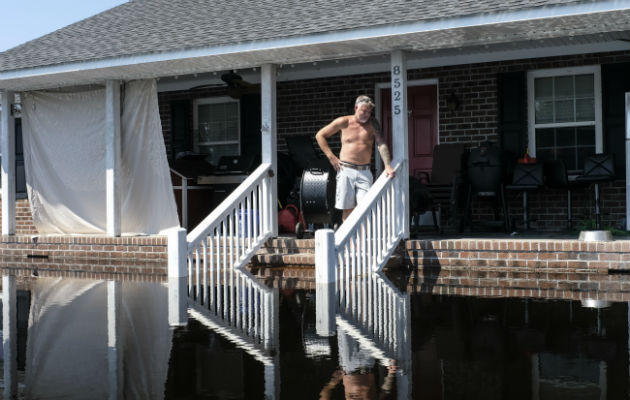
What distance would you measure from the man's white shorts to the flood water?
63.2 inches

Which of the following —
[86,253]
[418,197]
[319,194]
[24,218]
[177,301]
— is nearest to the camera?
[177,301]

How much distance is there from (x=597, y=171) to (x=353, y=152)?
3.77 metres

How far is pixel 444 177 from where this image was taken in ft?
38.2

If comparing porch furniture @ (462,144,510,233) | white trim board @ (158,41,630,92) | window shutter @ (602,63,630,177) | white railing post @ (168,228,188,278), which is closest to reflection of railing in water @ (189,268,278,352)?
white railing post @ (168,228,188,278)

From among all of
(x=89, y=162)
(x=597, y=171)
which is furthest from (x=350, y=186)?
(x=89, y=162)

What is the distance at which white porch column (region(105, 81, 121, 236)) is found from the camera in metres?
11.2

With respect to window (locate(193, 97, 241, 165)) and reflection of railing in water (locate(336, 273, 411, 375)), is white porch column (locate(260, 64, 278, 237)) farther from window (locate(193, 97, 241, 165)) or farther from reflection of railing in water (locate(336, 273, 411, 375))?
window (locate(193, 97, 241, 165))

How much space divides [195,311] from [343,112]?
7086 millimetres

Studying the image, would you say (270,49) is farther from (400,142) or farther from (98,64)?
(98,64)

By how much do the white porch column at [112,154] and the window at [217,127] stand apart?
279 centimetres

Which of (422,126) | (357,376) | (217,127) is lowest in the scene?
(357,376)

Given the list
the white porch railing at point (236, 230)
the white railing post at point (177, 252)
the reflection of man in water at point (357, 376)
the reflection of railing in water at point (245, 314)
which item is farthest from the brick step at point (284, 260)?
the reflection of man in water at point (357, 376)

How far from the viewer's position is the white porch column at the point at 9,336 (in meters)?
3.97

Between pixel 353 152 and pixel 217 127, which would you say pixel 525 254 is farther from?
pixel 217 127
